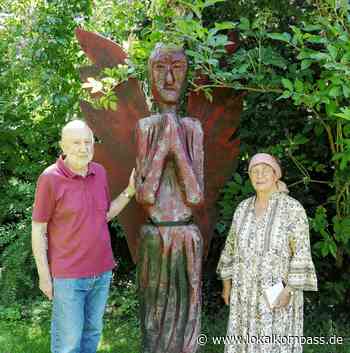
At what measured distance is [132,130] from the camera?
11.7 ft

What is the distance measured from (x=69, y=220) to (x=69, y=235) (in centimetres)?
8

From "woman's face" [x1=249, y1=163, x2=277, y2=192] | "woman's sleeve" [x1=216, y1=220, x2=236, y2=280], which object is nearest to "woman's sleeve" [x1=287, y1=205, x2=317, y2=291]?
"woman's face" [x1=249, y1=163, x2=277, y2=192]

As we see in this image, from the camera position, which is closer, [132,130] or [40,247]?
[40,247]

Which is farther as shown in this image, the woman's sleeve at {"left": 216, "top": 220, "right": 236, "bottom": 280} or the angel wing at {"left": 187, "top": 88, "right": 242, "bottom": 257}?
the angel wing at {"left": 187, "top": 88, "right": 242, "bottom": 257}

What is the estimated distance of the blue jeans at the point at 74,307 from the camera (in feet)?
9.37

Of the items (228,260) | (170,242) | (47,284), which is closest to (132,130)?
(170,242)

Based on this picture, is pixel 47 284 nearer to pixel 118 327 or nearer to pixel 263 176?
pixel 263 176

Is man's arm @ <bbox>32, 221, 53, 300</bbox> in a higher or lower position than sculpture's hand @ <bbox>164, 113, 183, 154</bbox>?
lower

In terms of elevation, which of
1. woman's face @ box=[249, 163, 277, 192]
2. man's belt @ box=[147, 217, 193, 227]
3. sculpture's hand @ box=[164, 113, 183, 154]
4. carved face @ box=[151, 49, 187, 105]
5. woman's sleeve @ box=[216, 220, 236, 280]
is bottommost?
woman's sleeve @ box=[216, 220, 236, 280]

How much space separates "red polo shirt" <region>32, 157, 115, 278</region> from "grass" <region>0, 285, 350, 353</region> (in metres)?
1.76

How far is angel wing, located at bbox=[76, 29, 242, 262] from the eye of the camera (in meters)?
3.53

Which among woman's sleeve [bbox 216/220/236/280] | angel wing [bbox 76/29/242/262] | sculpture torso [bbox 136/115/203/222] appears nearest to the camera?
sculpture torso [bbox 136/115/203/222]

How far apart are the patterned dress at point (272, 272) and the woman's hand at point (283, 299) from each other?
0.12 feet

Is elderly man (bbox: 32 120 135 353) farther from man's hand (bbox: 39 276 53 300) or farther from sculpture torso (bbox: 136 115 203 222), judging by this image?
sculpture torso (bbox: 136 115 203 222)
